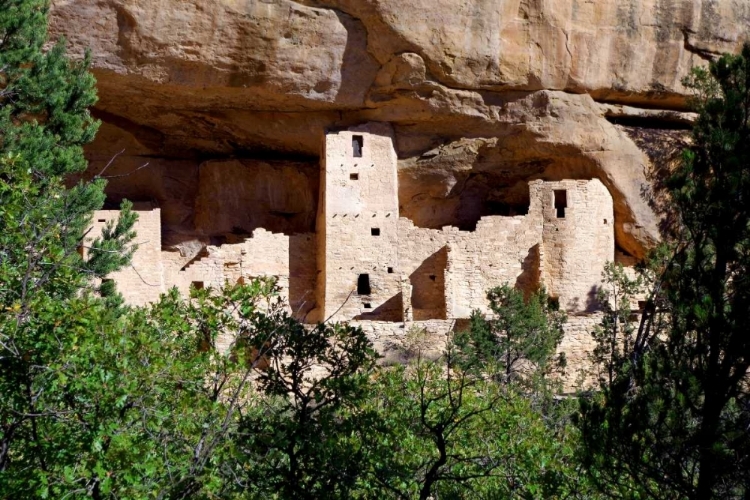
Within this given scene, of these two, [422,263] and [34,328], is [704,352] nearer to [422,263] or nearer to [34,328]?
[34,328]

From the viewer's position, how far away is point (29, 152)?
11.9 meters

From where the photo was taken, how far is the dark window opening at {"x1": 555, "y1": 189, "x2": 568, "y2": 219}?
63.5 ft

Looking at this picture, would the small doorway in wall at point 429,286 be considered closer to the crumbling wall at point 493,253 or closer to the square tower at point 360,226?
the crumbling wall at point 493,253

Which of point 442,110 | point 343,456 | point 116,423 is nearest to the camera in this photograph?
point 116,423

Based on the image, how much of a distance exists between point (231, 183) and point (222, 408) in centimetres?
1502

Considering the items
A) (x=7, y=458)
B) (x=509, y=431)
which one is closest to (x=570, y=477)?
(x=509, y=431)

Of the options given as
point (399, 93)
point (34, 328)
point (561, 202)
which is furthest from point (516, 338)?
point (34, 328)

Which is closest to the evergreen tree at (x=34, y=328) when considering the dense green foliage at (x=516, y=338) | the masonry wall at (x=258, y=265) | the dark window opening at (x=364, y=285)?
the dense green foliage at (x=516, y=338)

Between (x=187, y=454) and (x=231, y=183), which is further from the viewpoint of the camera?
(x=231, y=183)

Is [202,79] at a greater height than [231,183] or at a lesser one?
greater

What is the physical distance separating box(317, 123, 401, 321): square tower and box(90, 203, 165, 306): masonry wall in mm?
3247

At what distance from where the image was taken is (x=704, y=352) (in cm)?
577

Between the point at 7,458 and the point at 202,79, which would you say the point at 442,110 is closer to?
the point at 202,79

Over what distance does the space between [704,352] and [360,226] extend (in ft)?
43.9
